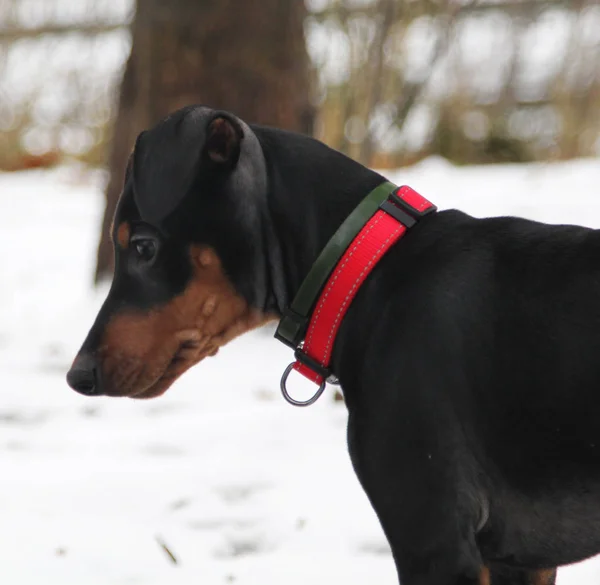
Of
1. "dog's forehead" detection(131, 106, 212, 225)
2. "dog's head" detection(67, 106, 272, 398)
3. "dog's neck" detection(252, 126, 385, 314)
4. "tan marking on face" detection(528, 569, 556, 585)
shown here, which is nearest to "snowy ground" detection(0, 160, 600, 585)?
"tan marking on face" detection(528, 569, 556, 585)

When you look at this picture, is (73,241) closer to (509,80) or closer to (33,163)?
(33,163)

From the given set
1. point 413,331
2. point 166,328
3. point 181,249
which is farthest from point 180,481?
point 413,331

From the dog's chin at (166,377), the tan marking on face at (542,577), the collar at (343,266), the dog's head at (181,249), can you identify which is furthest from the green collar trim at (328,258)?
the tan marking on face at (542,577)

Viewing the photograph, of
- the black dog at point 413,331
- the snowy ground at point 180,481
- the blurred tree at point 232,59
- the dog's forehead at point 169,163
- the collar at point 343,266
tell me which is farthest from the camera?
the blurred tree at point 232,59

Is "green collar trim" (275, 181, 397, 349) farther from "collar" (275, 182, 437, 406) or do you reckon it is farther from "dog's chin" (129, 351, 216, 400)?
"dog's chin" (129, 351, 216, 400)

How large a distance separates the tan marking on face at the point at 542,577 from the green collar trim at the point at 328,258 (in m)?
0.85

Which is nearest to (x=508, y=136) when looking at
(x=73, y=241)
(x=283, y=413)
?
(x=73, y=241)

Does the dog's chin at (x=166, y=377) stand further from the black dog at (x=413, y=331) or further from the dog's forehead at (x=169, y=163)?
the dog's forehead at (x=169, y=163)

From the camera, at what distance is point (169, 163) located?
2523 mm

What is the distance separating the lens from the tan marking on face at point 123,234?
2.61 meters

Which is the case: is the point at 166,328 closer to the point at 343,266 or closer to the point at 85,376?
the point at 85,376

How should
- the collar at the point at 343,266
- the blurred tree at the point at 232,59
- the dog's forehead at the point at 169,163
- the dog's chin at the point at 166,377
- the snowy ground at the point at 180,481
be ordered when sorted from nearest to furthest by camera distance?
the collar at the point at 343,266, the dog's forehead at the point at 169,163, the dog's chin at the point at 166,377, the snowy ground at the point at 180,481, the blurred tree at the point at 232,59

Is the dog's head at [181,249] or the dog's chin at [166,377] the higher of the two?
the dog's head at [181,249]

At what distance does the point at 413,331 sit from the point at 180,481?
177cm
